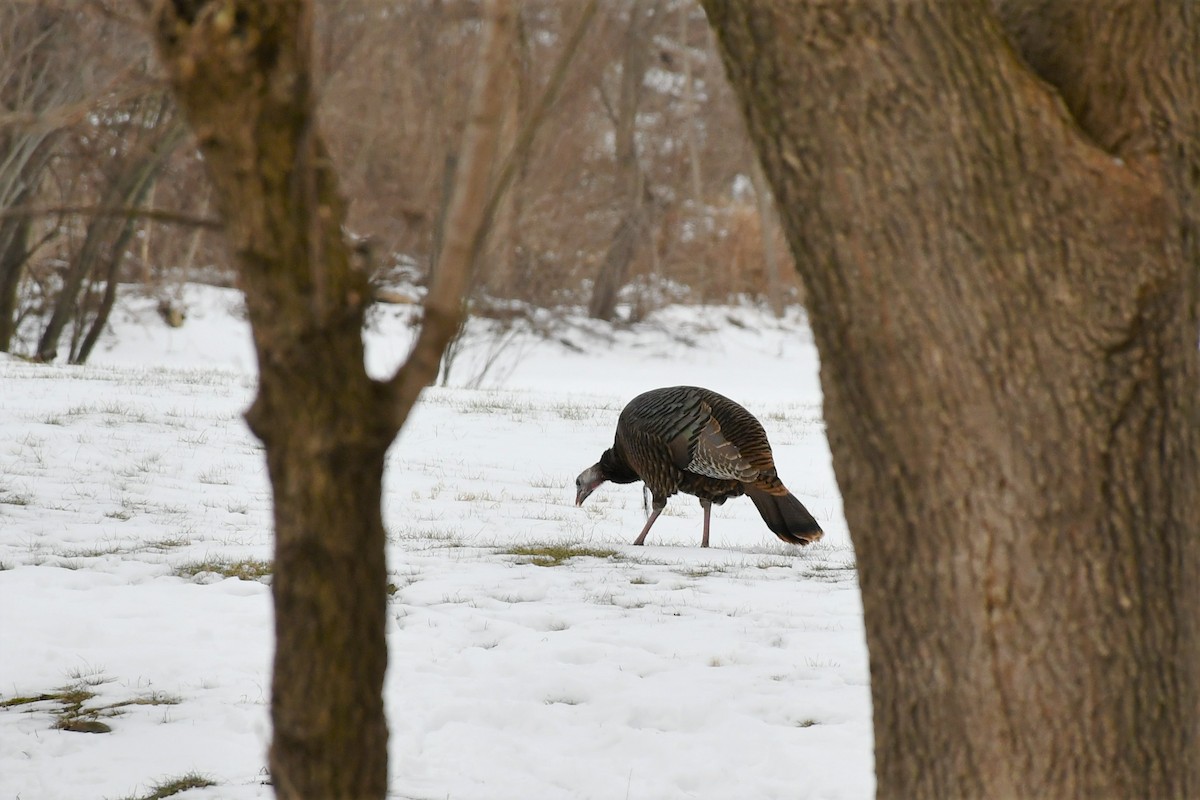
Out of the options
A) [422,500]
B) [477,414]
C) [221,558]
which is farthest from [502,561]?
[477,414]

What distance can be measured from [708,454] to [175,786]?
3925 millimetres

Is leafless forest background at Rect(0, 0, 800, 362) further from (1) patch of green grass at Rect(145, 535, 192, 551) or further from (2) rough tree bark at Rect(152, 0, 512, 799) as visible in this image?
(2) rough tree bark at Rect(152, 0, 512, 799)

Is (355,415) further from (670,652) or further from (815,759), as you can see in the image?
(670,652)

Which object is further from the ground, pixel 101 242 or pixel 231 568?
pixel 101 242

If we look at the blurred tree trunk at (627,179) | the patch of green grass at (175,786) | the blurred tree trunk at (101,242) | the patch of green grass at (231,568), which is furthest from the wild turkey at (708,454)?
the blurred tree trunk at (627,179)

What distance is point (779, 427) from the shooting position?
1459 centimetres

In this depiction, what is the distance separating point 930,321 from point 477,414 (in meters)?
11.8

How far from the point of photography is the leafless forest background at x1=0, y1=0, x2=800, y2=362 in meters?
14.4

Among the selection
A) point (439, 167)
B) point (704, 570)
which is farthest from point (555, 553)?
point (439, 167)

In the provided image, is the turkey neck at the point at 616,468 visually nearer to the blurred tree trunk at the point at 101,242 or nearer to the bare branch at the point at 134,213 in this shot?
the bare branch at the point at 134,213

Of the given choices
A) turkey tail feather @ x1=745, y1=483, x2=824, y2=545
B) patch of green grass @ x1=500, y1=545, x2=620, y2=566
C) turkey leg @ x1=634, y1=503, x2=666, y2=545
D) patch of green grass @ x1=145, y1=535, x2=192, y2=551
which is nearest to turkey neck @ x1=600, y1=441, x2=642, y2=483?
turkey leg @ x1=634, y1=503, x2=666, y2=545

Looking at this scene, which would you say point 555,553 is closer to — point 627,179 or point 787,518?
point 787,518

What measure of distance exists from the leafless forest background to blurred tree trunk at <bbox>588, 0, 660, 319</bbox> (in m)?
0.05

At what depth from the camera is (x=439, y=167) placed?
1853 centimetres
